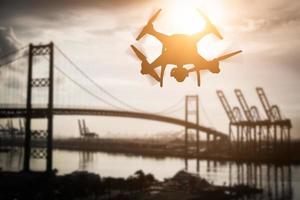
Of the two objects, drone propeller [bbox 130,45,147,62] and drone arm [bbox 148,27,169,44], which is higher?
drone arm [bbox 148,27,169,44]

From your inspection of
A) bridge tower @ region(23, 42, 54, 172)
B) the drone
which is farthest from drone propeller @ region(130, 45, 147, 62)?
bridge tower @ region(23, 42, 54, 172)

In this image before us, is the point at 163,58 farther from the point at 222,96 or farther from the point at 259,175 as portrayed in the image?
the point at 222,96

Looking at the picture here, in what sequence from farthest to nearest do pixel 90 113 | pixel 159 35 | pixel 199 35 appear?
pixel 90 113, pixel 159 35, pixel 199 35

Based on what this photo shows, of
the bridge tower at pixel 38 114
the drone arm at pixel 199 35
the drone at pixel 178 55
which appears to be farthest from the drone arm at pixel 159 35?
the bridge tower at pixel 38 114

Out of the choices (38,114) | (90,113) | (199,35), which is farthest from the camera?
(90,113)

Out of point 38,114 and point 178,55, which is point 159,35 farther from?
point 38,114

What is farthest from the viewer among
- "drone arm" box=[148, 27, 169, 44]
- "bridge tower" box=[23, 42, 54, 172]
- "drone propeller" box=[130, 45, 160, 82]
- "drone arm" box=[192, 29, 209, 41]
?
"bridge tower" box=[23, 42, 54, 172]

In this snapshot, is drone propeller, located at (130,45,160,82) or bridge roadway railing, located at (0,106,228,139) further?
bridge roadway railing, located at (0,106,228,139)

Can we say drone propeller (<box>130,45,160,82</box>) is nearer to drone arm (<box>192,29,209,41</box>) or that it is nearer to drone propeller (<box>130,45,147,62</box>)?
drone propeller (<box>130,45,147,62</box>)

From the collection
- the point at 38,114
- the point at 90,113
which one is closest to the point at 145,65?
the point at 38,114
